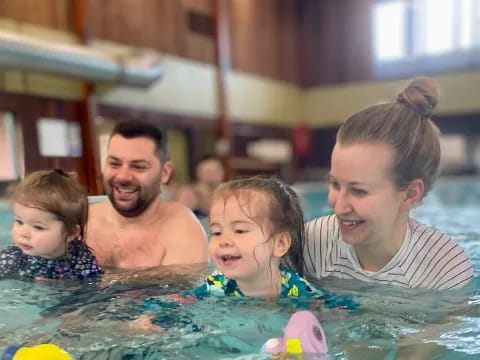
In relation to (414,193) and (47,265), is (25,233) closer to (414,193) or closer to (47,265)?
(47,265)

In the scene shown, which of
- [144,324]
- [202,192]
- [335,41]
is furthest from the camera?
[335,41]

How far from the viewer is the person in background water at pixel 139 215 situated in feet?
6.56

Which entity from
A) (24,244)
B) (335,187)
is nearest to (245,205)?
(335,187)

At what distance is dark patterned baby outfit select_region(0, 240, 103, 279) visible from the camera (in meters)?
1.82

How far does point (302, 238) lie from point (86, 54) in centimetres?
447

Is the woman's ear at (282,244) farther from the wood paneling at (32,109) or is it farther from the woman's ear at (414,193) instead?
the wood paneling at (32,109)

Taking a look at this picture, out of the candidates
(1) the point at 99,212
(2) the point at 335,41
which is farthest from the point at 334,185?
(2) the point at 335,41

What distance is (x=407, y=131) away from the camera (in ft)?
4.32

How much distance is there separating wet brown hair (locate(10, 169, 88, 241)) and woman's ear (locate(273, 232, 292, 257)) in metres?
0.77

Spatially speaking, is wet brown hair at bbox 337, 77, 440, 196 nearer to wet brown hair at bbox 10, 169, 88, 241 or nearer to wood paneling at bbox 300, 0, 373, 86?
wet brown hair at bbox 10, 169, 88, 241

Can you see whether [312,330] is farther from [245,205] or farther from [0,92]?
[0,92]

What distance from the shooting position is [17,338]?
1253mm

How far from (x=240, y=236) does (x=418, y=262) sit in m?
0.52

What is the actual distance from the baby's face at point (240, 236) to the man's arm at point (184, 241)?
67 cm
